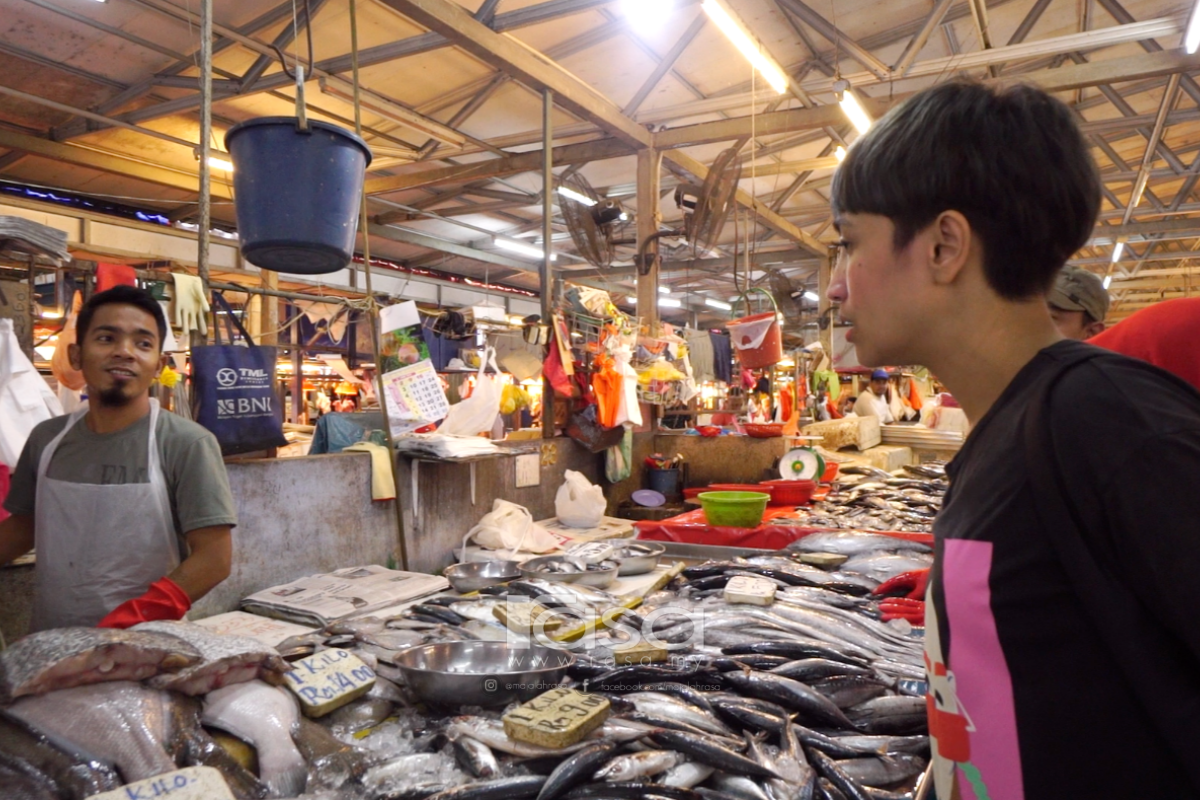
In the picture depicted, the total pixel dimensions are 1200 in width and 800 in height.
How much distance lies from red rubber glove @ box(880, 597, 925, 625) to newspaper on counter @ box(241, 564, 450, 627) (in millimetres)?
2410

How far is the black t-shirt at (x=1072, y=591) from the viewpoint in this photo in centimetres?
70

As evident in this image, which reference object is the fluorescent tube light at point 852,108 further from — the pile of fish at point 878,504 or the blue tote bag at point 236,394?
the blue tote bag at point 236,394

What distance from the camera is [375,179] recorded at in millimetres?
9836

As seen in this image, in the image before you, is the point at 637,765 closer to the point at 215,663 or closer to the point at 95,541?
the point at 215,663

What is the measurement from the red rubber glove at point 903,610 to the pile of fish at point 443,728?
20.9 inches

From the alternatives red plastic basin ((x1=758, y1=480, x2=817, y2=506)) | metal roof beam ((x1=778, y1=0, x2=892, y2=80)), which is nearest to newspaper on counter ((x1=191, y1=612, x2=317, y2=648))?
red plastic basin ((x1=758, y1=480, x2=817, y2=506))

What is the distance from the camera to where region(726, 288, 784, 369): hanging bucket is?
679cm

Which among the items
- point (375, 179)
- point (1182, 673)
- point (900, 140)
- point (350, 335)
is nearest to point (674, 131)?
point (375, 179)

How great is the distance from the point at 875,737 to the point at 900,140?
2020 millimetres

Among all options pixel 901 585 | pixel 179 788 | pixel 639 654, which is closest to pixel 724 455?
pixel 901 585

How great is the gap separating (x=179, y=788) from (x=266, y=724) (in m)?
0.51

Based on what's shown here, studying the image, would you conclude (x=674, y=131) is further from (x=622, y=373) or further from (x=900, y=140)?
(x=900, y=140)

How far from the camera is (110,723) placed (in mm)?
1962

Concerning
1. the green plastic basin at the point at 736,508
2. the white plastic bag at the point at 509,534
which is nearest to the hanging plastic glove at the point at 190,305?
the white plastic bag at the point at 509,534
